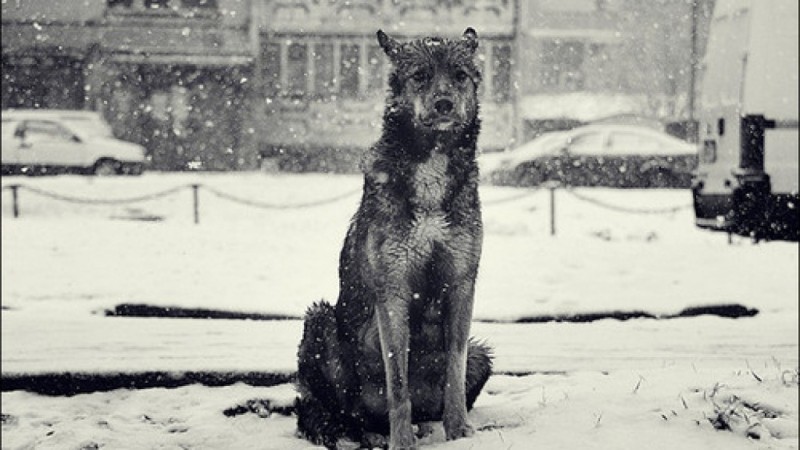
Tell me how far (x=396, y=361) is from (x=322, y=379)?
44 centimetres

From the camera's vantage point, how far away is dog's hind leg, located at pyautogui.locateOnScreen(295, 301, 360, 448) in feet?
14.9

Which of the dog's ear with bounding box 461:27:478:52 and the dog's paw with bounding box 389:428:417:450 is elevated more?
the dog's ear with bounding box 461:27:478:52

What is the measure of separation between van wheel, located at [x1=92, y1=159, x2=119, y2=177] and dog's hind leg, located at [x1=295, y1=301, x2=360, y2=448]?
2299 centimetres

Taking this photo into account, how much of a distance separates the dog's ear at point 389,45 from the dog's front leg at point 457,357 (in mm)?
987

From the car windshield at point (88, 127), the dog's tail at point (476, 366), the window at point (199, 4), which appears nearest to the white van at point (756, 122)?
the dog's tail at point (476, 366)

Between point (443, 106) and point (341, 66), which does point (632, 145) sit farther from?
point (443, 106)

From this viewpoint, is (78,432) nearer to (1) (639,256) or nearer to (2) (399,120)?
(2) (399,120)

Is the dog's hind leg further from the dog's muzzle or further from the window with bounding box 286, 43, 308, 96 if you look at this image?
the window with bounding box 286, 43, 308, 96

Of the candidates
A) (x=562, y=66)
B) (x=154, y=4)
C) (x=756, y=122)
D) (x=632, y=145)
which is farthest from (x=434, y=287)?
(x=562, y=66)

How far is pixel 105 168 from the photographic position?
26469 millimetres

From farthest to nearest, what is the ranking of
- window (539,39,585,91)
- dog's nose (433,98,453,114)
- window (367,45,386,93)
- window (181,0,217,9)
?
window (539,39,585,91) → window (367,45,386,93) → window (181,0,217,9) → dog's nose (433,98,453,114)

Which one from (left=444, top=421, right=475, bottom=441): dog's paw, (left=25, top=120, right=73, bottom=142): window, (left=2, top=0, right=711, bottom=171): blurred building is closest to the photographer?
(left=444, top=421, right=475, bottom=441): dog's paw

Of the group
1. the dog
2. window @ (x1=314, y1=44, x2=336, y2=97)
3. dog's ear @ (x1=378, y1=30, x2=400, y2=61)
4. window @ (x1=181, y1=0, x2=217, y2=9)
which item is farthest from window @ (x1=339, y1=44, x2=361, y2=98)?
dog's ear @ (x1=378, y1=30, x2=400, y2=61)

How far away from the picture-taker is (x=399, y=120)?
422 cm
